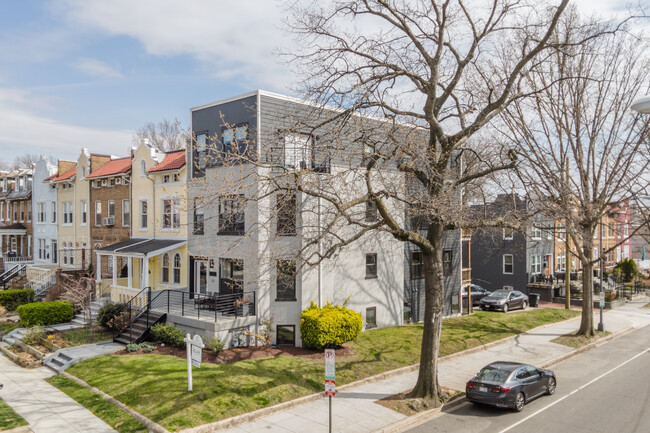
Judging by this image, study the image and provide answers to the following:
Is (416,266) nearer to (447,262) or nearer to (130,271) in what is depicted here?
(447,262)

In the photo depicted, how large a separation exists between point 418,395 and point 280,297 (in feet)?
24.7

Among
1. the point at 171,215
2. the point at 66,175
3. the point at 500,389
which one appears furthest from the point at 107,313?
the point at 66,175

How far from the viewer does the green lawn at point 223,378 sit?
43.1 feet

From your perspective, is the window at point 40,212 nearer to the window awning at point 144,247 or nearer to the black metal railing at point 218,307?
the window awning at point 144,247

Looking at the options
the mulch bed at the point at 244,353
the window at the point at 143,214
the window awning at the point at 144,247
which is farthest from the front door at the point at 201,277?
the window at the point at 143,214

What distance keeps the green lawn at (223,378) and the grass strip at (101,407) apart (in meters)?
0.32

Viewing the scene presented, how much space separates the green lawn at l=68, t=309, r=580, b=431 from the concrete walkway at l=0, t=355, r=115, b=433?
0.79m

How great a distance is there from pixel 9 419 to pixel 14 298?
20.2m

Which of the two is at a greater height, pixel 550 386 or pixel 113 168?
pixel 113 168

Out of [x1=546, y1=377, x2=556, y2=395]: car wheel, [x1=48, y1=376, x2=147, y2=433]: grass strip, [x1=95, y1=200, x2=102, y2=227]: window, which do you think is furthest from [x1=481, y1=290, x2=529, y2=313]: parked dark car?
[x1=95, y1=200, x2=102, y2=227]: window

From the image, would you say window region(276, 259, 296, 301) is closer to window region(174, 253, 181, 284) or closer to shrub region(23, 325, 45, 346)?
window region(174, 253, 181, 284)

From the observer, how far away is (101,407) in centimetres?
1373

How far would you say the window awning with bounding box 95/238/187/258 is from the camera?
23697 millimetres

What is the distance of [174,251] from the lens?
2483 cm
